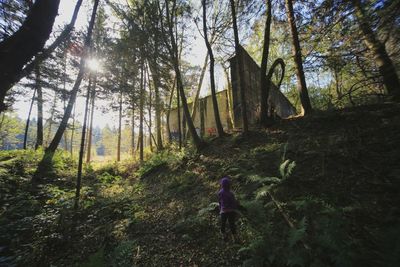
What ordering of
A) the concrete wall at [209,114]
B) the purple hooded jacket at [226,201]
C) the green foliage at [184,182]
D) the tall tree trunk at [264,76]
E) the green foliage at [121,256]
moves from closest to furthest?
the green foliage at [121,256], the purple hooded jacket at [226,201], the green foliage at [184,182], the tall tree trunk at [264,76], the concrete wall at [209,114]

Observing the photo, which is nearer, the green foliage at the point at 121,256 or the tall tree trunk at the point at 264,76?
the green foliage at the point at 121,256

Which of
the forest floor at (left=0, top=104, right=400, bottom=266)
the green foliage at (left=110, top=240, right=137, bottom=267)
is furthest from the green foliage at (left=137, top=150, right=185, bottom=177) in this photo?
the green foliage at (left=110, top=240, right=137, bottom=267)

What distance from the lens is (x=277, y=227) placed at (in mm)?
4316

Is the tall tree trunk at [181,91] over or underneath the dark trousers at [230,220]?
over

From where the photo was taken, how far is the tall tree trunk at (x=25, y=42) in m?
3.36

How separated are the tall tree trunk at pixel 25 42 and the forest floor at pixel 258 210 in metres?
3.08

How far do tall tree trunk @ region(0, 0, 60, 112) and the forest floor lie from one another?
3078 mm

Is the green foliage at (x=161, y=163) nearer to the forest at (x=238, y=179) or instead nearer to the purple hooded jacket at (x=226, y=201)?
the forest at (x=238, y=179)

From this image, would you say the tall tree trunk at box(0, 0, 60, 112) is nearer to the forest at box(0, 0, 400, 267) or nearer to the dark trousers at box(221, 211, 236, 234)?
the forest at box(0, 0, 400, 267)

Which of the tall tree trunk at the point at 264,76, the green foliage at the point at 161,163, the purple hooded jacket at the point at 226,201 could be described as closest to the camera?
the purple hooded jacket at the point at 226,201

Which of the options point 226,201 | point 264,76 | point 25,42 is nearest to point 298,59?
point 264,76

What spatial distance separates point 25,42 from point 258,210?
4.98 m

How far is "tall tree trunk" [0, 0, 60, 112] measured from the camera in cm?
336

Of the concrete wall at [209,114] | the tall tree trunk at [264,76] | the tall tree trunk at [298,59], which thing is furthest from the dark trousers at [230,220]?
the concrete wall at [209,114]
